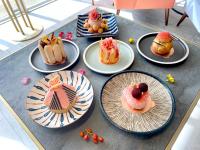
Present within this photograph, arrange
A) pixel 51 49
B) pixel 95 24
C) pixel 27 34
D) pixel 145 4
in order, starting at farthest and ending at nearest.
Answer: pixel 27 34 → pixel 145 4 → pixel 95 24 → pixel 51 49

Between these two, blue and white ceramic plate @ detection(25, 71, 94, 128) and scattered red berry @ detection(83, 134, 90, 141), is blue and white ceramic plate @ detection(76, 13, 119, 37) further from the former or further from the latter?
scattered red berry @ detection(83, 134, 90, 141)

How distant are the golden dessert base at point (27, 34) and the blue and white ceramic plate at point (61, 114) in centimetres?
136

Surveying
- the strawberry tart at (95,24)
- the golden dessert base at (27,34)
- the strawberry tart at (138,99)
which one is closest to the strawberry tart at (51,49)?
the strawberry tart at (95,24)

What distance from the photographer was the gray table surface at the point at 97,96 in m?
0.75

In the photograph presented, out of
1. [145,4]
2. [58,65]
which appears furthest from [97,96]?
[145,4]

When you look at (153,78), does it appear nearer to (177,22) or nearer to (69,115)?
(69,115)

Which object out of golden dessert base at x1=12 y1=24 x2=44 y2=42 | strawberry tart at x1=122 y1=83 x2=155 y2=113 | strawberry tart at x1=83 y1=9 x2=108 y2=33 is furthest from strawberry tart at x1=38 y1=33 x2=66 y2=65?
golden dessert base at x1=12 y1=24 x2=44 y2=42

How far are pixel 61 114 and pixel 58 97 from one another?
8 cm

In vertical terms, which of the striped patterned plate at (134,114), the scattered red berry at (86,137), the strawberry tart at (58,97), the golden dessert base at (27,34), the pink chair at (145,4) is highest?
the strawberry tart at (58,97)

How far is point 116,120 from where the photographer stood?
81cm

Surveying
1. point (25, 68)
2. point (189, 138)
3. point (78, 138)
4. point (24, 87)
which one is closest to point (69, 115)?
point (78, 138)

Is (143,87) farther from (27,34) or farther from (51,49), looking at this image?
(27,34)

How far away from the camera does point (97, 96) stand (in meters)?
0.92

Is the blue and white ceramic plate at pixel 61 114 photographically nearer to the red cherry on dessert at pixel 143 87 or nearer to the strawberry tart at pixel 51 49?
the strawberry tart at pixel 51 49
